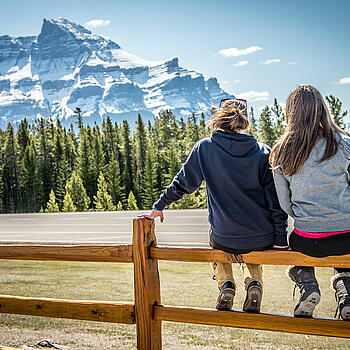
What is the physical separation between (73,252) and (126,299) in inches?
167

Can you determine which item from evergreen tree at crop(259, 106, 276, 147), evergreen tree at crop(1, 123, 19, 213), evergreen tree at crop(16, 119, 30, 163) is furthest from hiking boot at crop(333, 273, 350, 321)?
evergreen tree at crop(16, 119, 30, 163)

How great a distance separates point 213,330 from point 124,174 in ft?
210

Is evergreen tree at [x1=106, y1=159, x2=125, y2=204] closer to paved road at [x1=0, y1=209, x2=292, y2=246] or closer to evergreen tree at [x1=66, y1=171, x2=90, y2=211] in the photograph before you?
evergreen tree at [x1=66, y1=171, x2=90, y2=211]

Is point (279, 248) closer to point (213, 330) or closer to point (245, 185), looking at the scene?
point (245, 185)

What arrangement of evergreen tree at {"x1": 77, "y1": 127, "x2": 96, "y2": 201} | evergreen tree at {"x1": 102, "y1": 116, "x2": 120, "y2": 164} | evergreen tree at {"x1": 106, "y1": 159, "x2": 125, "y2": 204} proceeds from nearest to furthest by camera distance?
evergreen tree at {"x1": 106, "y1": 159, "x2": 125, "y2": 204} → evergreen tree at {"x1": 77, "y1": 127, "x2": 96, "y2": 201} → evergreen tree at {"x1": 102, "y1": 116, "x2": 120, "y2": 164}

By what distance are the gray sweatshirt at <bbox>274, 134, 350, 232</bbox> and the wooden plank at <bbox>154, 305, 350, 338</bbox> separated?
1.91ft

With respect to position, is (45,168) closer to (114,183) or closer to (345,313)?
(114,183)

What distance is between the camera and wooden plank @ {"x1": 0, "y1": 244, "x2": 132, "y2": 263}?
3193 mm

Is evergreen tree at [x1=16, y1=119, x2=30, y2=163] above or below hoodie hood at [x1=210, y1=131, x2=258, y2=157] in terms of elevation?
above

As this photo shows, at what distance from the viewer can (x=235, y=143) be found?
9.73ft

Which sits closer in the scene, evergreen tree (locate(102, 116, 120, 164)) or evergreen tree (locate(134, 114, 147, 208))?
evergreen tree (locate(134, 114, 147, 208))

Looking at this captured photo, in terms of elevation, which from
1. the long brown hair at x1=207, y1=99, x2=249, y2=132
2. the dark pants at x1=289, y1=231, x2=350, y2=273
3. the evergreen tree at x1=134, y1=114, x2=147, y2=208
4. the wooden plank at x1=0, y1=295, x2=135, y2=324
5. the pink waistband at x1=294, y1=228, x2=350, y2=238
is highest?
the evergreen tree at x1=134, y1=114, x2=147, y2=208

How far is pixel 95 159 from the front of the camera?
2564 inches

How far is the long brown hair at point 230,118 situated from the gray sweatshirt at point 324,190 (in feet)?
1.93
